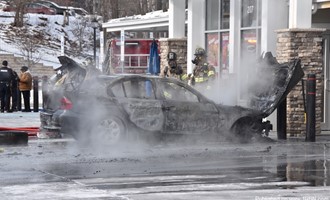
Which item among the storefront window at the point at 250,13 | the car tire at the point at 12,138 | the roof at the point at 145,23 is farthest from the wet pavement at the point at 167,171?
the roof at the point at 145,23

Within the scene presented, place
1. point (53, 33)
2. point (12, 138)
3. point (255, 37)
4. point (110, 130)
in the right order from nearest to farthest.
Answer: point (110, 130), point (12, 138), point (255, 37), point (53, 33)

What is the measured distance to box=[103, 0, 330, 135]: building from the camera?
18.1 metres

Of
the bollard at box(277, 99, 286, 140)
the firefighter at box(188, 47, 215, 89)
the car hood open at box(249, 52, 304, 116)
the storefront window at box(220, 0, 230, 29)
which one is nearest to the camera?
the car hood open at box(249, 52, 304, 116)

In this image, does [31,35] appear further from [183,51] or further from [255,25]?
[255,25]

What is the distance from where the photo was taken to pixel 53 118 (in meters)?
16.3

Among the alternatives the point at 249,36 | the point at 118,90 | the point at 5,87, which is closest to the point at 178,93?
the point at 118,90

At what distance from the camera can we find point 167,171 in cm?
1234

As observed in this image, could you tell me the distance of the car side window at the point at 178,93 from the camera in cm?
1627

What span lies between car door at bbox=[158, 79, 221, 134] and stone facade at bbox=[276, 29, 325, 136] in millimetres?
2672

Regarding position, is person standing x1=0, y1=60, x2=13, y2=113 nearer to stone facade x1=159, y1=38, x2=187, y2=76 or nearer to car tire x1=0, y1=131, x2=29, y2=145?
stone facade x1=159, y1=38, x2=187, y2=76

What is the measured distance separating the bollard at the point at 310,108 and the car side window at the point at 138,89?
3.27 metres

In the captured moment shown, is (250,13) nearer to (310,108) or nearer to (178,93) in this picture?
(310,108)

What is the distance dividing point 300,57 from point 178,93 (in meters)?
3.33

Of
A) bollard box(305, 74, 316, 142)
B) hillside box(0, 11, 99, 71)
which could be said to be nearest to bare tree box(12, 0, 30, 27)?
hillside box(0, 11, 99, 71)
